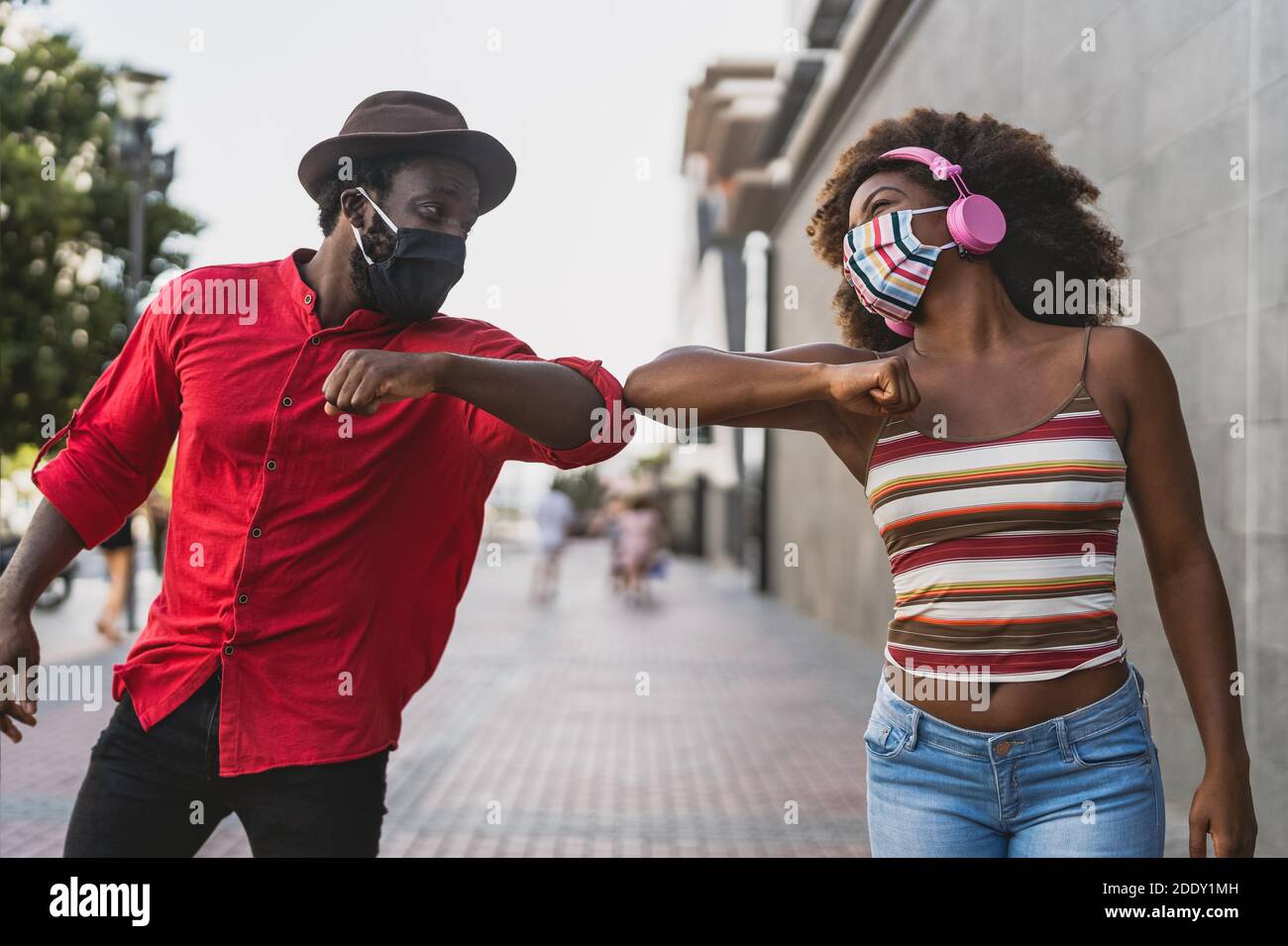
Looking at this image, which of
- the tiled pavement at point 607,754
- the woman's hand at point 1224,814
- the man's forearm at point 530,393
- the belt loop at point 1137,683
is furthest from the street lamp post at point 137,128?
the woman's hand at point 1224,814

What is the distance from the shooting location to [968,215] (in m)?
2.08

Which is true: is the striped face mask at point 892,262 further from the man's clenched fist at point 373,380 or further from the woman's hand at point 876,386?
the man's clenched fist at point 373,380

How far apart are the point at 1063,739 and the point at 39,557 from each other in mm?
1781

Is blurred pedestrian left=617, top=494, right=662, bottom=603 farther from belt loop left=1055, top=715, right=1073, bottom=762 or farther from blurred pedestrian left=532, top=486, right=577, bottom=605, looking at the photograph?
belt loop left=1055, top=715, right=1073, bottom=762

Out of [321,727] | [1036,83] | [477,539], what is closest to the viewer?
[321,727]

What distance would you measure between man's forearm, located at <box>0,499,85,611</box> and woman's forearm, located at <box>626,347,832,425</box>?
114 centimetres

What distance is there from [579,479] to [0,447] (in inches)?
1677

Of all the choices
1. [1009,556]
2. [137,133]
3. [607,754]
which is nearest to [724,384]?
[1009,556]

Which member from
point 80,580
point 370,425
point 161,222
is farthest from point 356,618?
point 80,580

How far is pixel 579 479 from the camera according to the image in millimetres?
57312

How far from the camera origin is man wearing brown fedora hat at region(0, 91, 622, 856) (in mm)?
2148

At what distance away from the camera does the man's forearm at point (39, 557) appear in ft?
7.54

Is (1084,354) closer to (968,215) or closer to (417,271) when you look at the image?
(968,215)
